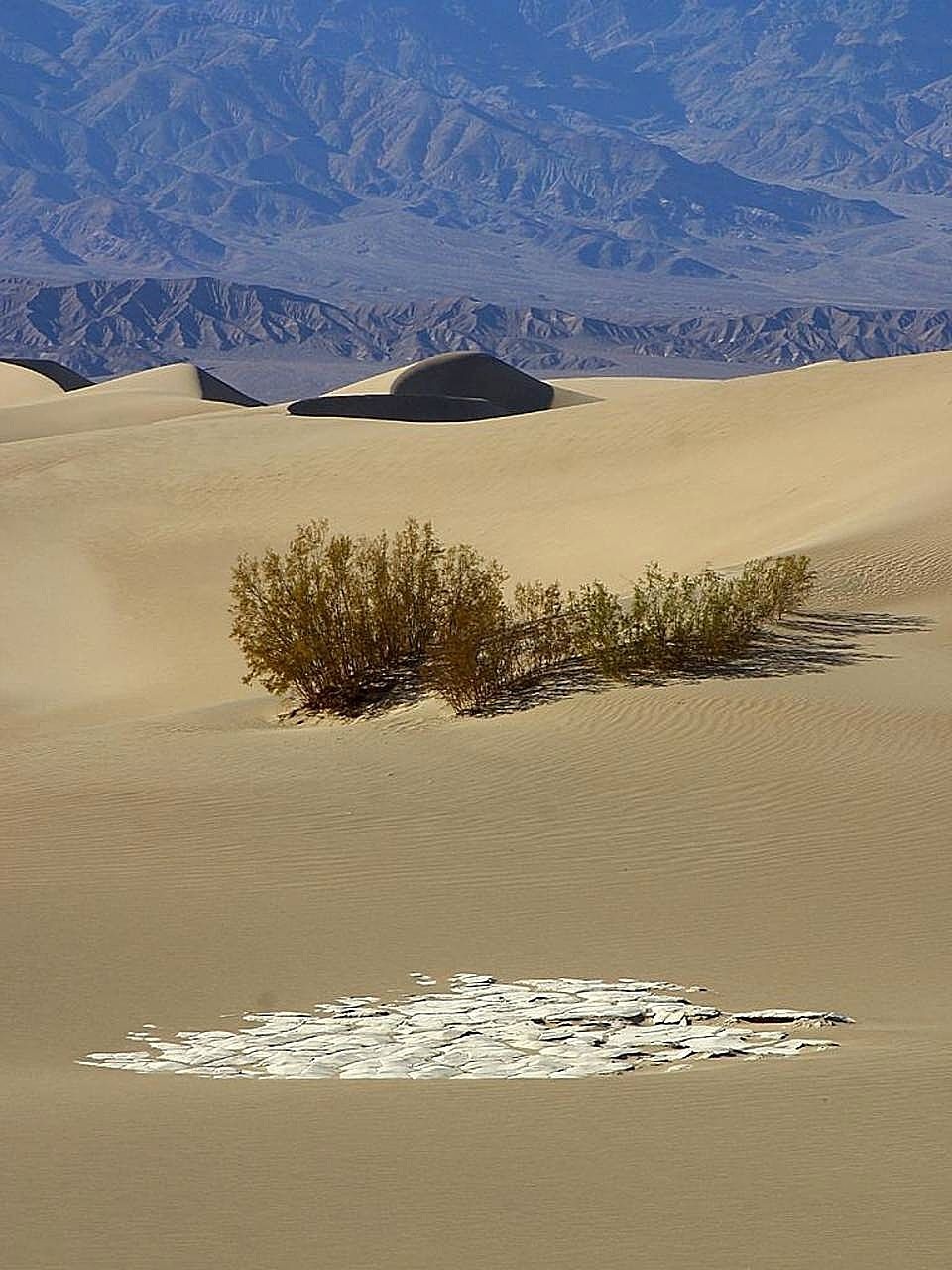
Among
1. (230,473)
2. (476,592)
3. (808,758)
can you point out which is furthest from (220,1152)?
(230,473)

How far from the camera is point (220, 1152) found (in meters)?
5.59

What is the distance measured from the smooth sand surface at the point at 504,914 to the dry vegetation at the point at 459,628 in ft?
1.36

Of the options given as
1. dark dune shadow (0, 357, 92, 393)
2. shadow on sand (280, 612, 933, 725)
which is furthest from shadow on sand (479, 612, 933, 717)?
dark dune shadow (0, 357, 92, 393)

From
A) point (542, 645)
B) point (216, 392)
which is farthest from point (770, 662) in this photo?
point (216, 392)

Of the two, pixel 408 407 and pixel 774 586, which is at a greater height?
pixel 408 407

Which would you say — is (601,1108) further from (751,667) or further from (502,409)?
(502,409)

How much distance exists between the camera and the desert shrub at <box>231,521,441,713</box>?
15625 mm

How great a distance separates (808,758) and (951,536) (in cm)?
760

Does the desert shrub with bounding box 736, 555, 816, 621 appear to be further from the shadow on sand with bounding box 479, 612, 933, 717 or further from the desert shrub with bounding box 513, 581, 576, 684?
the desert shrub with bounding box 513, 581, 576, 684

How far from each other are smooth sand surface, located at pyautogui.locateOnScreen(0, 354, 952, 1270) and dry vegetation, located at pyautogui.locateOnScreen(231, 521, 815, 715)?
414 mm

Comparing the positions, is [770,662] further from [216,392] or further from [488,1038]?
[216,392]

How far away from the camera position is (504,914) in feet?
31.6

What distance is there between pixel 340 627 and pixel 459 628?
1.32m

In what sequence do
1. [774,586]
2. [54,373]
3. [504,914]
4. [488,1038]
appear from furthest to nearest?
1. [54,373]
2. [774,586]
3. [504,914]
4. [488,1038]
